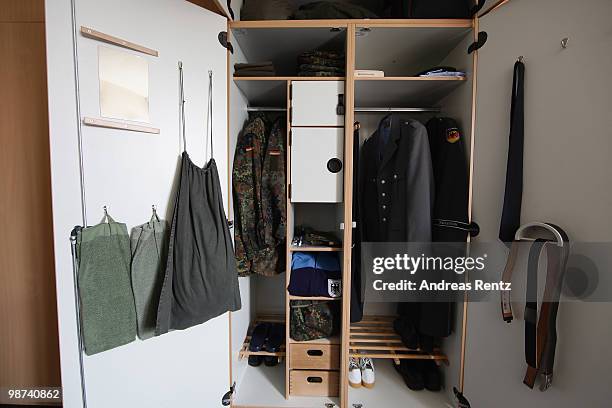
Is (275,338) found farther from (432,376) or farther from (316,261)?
(432,376)

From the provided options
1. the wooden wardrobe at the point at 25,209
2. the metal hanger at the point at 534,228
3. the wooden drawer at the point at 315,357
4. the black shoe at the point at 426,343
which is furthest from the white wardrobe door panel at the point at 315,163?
the wooden wardrobe at the point at 25,209

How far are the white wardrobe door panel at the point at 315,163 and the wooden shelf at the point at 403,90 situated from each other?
36 cm

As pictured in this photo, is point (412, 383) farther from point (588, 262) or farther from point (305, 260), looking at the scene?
point (588, 262)

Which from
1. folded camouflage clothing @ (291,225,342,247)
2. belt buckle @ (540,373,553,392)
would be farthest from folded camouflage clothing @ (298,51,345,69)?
belt buckle @ (540,373,553,392)

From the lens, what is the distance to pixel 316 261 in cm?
134

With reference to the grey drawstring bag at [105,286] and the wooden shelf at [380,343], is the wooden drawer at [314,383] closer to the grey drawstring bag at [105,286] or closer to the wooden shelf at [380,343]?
the wooden shelf at [380,343]

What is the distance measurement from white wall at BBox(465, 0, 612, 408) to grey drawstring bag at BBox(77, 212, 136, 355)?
1.58 metres

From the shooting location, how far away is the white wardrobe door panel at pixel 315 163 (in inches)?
46.3

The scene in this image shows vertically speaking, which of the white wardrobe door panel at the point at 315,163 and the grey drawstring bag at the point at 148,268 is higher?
the white wardrobe door panel at the point at 315,163

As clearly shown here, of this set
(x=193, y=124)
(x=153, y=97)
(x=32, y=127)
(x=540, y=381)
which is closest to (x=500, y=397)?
(x=540, y=381)

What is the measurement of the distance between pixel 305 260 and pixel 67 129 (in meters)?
1.20

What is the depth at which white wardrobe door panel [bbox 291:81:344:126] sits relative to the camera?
1.17 meters

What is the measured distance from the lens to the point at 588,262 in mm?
679

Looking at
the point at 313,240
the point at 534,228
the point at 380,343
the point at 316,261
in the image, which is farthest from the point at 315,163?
the point at 380,343
